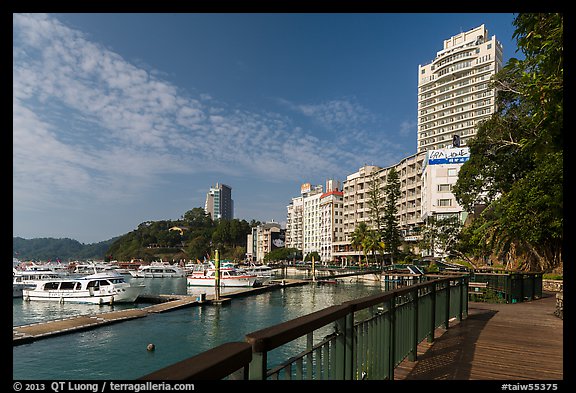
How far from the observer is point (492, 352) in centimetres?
597

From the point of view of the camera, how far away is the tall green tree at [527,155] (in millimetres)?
5262

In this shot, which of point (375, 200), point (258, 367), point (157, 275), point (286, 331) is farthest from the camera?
point (157, 275)

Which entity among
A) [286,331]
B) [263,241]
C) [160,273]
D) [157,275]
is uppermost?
[286,331]

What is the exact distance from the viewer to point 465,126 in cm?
8944

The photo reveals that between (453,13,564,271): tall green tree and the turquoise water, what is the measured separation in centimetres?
1177

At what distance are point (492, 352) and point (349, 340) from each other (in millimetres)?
4083

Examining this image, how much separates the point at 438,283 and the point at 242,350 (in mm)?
6461

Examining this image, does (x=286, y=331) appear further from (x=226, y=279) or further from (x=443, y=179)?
(x=443, y=179)

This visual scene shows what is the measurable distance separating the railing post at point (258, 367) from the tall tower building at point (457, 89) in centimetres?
8882

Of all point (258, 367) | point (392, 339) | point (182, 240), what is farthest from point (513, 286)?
point (182, 240)

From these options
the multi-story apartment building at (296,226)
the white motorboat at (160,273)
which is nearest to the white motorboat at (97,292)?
the white motorboat at (160,273)

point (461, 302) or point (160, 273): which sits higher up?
point (461, 302)

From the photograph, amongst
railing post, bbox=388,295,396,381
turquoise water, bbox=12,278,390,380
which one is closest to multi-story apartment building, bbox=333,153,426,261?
turquoise water, bbox=12,278,390,380
